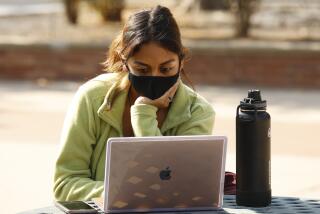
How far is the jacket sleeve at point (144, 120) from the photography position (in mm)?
4027

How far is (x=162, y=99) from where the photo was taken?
4.12m

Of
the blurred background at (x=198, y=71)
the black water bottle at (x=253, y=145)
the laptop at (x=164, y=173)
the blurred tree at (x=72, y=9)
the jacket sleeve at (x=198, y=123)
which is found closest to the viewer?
the laptop at (x=164, y=173)

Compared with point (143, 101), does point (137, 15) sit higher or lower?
higher

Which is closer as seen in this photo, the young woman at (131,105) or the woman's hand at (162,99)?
the young woman at (131,105)

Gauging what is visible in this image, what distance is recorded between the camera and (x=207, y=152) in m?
3.45

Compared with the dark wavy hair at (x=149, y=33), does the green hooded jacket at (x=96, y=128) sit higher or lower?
lower

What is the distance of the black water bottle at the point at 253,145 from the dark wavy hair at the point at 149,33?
A: 471mm

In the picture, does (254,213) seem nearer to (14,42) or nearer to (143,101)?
(143,101)

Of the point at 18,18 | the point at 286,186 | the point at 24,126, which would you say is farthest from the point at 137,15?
the point at 18,18

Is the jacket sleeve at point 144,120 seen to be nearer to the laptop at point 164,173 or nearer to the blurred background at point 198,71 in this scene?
the laptop at point 164,173

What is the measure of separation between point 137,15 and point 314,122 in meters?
6.28

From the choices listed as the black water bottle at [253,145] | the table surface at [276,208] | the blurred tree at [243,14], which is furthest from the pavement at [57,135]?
the black water bottle at [253,145]

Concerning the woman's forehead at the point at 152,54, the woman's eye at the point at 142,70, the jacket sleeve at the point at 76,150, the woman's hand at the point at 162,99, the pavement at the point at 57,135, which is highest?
the woman's forehead at the point at 152,54

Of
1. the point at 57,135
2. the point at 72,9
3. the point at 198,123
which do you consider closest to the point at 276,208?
the point at 198,123
